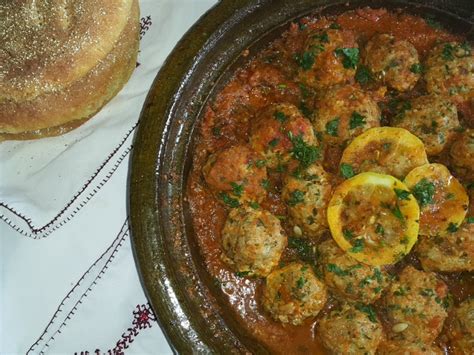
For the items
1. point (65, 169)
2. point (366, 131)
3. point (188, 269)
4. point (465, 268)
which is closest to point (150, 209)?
point (188, 269)

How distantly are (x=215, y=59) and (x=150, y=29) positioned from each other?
67 centimetres

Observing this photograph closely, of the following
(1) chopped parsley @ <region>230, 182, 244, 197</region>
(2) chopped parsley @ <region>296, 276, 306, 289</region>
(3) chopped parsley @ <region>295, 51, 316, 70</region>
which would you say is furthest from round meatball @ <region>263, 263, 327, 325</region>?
(3) chopped parsley @ <region>295, 51, 316, 70</region>

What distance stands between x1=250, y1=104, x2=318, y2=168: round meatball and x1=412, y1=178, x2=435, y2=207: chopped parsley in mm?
617

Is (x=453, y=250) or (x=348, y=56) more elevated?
(x=348, y=56)

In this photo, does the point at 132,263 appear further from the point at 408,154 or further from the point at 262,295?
the point at 408,154

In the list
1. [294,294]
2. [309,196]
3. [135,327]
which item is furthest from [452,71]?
[135,327]

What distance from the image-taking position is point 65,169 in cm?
374

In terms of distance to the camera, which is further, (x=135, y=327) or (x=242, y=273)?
(x=135, y=327)

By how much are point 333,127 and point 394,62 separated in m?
0.52

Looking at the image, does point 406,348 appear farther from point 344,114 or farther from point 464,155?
point 344,114

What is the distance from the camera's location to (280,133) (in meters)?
3.38

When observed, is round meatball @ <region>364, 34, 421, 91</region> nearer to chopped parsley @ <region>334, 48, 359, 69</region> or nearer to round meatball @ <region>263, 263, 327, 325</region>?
chopped parsley @ <region>334, 48, 359, 69</region>

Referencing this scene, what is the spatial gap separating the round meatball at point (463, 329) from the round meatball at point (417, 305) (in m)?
0.09

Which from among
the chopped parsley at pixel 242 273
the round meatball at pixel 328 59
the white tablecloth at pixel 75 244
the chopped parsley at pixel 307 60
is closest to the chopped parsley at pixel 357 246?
the chopped parsley at pixel 242 273
